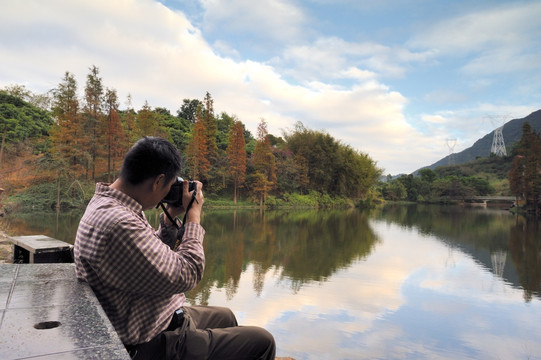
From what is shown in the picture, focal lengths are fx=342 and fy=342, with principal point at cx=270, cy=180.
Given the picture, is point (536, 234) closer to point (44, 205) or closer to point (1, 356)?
point (1, 356)

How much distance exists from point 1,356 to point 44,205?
14685mm

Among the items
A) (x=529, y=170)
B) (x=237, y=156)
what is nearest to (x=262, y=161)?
(x=237, y=156)

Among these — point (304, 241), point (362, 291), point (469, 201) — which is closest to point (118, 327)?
point (362, 291)

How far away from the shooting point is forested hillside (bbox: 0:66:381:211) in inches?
525

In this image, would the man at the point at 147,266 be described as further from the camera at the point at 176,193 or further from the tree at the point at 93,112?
the tree at the point at 93,112

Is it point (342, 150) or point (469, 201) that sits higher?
point (342, 150)

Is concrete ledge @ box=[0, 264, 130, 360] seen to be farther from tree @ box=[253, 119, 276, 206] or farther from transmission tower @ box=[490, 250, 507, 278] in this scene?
tree @ box=[253, 119, 276, 206]

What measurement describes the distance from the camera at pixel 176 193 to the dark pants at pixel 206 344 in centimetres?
40

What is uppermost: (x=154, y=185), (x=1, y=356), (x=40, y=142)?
(x=40, y=142)

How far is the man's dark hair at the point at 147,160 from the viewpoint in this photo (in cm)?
108

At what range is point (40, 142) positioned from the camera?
16234 millimetres

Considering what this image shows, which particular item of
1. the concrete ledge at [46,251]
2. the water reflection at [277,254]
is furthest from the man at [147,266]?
the water reflection at [277,254]

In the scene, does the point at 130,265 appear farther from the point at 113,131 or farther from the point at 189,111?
the point at 189,111

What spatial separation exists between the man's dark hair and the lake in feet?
6.98
